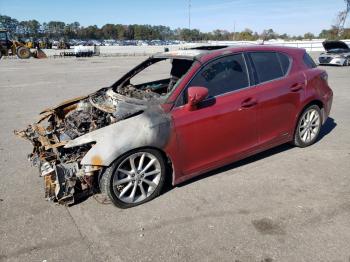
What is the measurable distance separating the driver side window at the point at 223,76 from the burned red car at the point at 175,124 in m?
0.01

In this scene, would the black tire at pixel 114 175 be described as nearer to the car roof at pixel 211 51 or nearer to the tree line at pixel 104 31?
the car roof at pixel 211 51

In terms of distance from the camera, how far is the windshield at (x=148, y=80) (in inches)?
188

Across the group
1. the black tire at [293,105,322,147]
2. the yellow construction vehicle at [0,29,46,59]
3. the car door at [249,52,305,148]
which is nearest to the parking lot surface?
the black tire at [293,105,322,147]

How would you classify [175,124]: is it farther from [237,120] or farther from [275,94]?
Answer: [275,94]

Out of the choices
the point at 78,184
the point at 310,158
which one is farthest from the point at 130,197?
the point at 310,158

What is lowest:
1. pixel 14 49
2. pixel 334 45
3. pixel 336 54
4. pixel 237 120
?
pixel 237 120

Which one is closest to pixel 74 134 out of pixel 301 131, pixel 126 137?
pixel 126 137

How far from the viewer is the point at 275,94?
4922mm

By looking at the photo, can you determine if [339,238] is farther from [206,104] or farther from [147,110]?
[147,110]

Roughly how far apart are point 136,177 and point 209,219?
0.93 m

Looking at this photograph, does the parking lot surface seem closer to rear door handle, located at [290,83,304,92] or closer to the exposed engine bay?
the exposed engine bay

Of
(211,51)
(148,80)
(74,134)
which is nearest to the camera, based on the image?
(74,134)

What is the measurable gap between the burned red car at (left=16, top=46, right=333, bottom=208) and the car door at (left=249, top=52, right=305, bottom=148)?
1 centimetres

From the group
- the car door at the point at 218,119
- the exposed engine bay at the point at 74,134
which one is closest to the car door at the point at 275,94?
the car door at the point at 218,119
